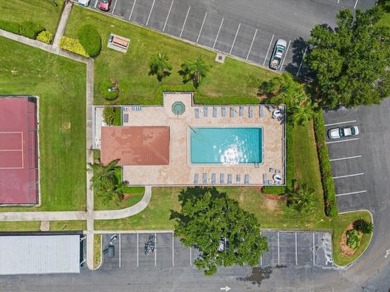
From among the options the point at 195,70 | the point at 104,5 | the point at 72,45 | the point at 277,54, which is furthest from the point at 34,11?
the point at 277,54

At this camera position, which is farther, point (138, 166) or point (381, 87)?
point (138, 166)

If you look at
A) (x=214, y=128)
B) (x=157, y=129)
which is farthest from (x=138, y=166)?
(x=214, y=128)

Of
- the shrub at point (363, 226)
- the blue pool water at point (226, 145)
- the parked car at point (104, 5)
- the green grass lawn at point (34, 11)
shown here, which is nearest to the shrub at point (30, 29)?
the green grass lawn at point (34, 11)

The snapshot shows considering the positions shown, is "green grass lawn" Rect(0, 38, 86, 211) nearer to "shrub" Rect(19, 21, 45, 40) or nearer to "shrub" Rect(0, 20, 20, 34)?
"shrub" Rect(0, 20, 20, 34)

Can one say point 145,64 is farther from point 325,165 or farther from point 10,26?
point 325,165

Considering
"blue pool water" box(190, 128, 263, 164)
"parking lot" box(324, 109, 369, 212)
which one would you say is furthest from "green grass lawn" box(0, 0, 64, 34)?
"parking lot" box(324, 109, 369, 212)

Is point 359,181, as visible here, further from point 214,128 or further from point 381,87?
point 214,128

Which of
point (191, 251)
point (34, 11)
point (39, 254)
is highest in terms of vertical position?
point (34, 11)

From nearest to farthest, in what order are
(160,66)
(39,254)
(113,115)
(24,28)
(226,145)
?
(160,66)
(39,254)
(24,28)
(113,115)
(226,145)

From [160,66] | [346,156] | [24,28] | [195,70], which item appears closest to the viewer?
[195,70]
